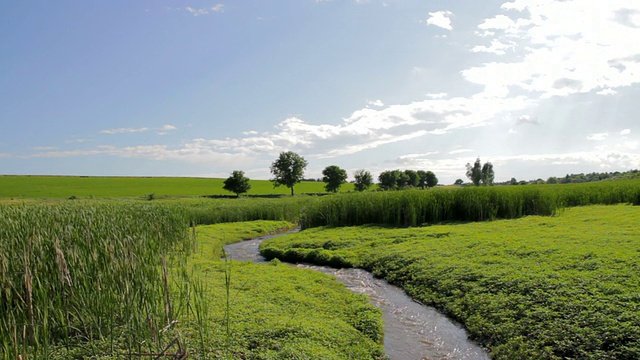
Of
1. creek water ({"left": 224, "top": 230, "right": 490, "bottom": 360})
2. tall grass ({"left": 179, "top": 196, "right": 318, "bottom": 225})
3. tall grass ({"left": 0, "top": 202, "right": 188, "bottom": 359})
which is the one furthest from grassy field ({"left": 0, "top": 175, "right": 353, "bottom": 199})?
tall grass ({"left": 0, "top": 202, "right": 188, "bottom": 359})

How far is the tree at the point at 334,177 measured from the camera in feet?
236

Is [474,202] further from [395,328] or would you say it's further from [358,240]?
[395,328]

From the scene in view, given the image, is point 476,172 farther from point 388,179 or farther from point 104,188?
point 104,188

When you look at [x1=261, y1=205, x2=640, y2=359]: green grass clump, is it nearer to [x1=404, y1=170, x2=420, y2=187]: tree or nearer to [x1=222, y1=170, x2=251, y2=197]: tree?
[x1=222, y1=170, x2=251, y2=197]: tree

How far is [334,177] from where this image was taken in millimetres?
72125

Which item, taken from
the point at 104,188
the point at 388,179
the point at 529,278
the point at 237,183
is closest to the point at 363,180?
the point at 388,179

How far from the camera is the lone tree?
228 ft

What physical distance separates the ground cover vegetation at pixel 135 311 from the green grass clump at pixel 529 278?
223 cm

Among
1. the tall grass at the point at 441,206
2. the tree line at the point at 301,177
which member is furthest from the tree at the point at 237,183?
the tall grass at the point at 441,206

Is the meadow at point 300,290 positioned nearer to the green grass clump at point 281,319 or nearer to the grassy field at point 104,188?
the green grass clump at point 281,319

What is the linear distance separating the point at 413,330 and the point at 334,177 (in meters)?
65.0

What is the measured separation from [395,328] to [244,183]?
2297 inches

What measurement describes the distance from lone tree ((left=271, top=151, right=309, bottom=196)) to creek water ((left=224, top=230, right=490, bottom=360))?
59227 mm

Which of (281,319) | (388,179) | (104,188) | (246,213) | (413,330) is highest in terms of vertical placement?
(388,179)
